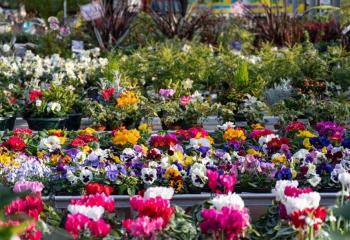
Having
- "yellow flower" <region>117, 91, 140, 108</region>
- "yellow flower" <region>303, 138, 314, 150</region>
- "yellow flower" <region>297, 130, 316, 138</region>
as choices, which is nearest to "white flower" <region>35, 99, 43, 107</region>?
"yellow flower" <region>117, 91, 140, 108</region>

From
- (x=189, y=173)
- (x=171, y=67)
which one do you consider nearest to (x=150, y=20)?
(x=171, y=67)

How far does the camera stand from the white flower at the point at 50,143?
17.3 feet

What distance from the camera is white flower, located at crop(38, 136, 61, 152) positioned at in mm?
5286

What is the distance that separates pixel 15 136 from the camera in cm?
548

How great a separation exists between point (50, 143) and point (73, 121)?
94.7 inches

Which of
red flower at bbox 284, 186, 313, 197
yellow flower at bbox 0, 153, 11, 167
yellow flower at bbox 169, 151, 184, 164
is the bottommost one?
yellow flower at bbox 169, 151, 184, 164

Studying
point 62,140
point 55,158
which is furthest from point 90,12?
point 55,158

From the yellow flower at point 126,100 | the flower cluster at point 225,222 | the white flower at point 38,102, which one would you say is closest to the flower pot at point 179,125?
the yellow flower at point 126,100

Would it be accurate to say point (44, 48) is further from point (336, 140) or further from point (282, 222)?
point (282, 222)

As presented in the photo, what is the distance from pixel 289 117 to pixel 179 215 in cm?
415

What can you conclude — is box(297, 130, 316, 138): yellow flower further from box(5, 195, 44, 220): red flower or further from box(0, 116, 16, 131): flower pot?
box(5, 195, 44, 220): red flower

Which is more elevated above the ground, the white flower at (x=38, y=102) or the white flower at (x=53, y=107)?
the white flower at (x=38, y=102)

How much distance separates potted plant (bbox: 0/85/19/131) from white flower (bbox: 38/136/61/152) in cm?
211

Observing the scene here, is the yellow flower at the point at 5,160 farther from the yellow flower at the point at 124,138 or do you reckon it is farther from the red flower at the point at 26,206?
the red flower at the point at 26,206
